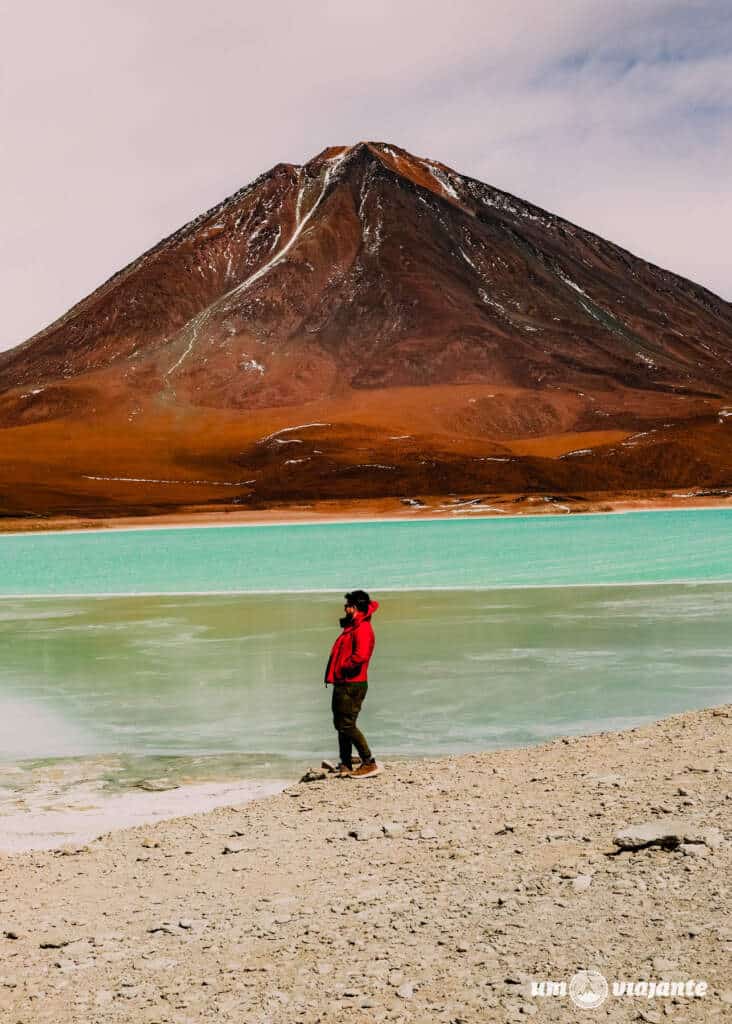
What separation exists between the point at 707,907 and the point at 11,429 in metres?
123

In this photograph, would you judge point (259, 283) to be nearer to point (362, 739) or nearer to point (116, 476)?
point (116, 476)

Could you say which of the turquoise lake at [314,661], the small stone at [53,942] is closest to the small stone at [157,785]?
the turquoise lake at [314,661]

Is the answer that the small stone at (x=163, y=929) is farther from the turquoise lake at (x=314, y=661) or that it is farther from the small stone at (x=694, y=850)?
the turquoise lake at (x=314, y=661)

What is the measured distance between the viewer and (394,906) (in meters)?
5.22

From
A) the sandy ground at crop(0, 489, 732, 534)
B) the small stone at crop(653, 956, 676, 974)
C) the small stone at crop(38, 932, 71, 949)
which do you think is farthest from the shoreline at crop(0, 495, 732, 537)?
the small stone at crop(653, 956, 676, 974)

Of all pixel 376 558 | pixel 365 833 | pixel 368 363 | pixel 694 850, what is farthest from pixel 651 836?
pixel 368 363

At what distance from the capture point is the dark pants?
8062mm

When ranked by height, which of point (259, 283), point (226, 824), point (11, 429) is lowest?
point (226, 824)

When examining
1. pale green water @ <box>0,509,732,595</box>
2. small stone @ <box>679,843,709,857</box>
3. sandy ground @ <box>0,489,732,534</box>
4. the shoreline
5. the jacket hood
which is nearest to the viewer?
small stone @ <box>679,843,709,857</box>

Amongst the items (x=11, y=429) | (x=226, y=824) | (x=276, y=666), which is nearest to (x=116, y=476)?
(x=11, y=429)

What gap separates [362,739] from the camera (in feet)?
26.8

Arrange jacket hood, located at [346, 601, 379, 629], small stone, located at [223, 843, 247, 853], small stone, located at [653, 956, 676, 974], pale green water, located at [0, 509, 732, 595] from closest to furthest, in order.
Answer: small stone, located at [653, 956, 676, 974], small stone, located at [223, 843, 247, 853], jacket hood, located at [346, 601, 379, 629], pale green water, located at [0, 509, 732, 595]

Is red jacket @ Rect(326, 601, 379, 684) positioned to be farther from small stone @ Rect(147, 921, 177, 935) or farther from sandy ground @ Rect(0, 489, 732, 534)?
sandy ground @ Rect(0, 489, 732, 534)

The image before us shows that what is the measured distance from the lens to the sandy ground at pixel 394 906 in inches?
172
